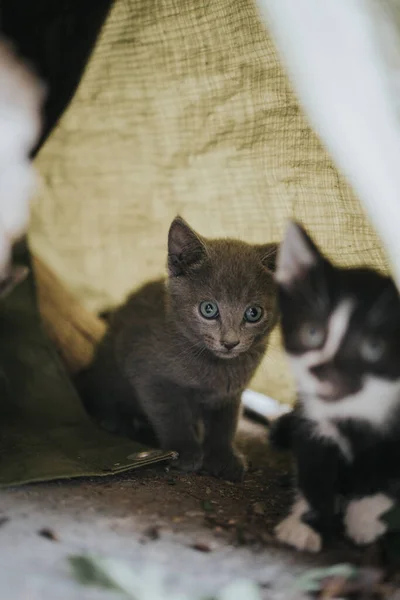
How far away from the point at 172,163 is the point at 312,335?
1.04 m

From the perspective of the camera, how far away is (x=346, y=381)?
1.24 metres

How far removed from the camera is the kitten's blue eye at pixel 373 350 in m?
1.23

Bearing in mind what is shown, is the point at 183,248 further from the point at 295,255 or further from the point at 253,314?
the point at 295,255

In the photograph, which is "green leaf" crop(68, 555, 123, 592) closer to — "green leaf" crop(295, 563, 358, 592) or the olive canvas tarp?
"green leaf" crop(295, 563, 358, 592)

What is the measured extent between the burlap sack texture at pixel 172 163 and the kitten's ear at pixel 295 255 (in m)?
0.35

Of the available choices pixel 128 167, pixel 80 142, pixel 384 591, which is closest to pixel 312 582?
pixel 384 591

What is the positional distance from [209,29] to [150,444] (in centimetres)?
124

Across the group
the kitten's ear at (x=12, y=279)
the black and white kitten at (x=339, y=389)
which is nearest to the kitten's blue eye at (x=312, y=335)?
the black and white kitten at (x=339, y=389)

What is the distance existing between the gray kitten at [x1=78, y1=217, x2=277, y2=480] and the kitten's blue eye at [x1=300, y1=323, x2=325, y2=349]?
346 millimetres

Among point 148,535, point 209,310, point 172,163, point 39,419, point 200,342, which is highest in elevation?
point 172,163

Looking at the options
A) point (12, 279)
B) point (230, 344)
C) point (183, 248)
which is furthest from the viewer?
point (12, 279)

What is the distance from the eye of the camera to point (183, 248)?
177cm

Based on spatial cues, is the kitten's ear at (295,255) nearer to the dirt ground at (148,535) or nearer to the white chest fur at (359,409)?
the white chest fur at (359,409)

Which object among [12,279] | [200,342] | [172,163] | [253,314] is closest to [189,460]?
[200,342]
